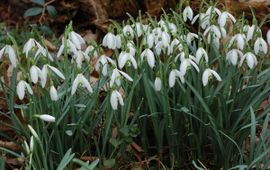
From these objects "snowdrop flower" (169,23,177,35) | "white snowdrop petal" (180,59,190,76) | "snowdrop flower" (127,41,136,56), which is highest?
"snowdrop flower" (169,23,177,35)

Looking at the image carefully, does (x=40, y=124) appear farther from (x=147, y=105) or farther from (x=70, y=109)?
(x=147, y=105)

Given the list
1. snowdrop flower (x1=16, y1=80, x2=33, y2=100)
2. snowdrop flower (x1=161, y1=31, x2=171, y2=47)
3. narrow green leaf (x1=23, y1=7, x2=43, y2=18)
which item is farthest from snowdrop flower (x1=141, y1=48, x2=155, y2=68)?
narrow green leaf (x1=23, y1=7, x2=43, y2=18)

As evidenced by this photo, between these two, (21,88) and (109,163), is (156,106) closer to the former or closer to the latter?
(109,163)

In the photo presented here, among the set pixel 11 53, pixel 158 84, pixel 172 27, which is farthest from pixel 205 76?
pixel 11 53

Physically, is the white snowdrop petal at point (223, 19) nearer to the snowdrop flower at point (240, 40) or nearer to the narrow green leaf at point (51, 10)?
the snowdrop flower at point (240, 40)

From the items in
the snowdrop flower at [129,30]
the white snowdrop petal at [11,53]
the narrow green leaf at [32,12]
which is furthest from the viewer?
the narrow green leaf at [32,12]

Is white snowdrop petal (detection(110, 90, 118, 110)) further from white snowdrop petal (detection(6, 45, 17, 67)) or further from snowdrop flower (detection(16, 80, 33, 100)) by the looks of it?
white snowdrop petal (detection(6, 45, 17, 67))

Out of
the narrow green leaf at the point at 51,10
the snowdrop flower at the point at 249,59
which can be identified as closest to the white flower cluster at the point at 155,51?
the snowdrop flower at the point at 249,59

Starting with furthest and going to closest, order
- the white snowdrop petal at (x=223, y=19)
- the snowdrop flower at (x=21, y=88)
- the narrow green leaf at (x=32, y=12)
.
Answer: the narrow green leaf at (x=32, y=12) → the white snowdrop petal at (x=223, y=19) → the snowdrop flower at (x=21, y=88)
